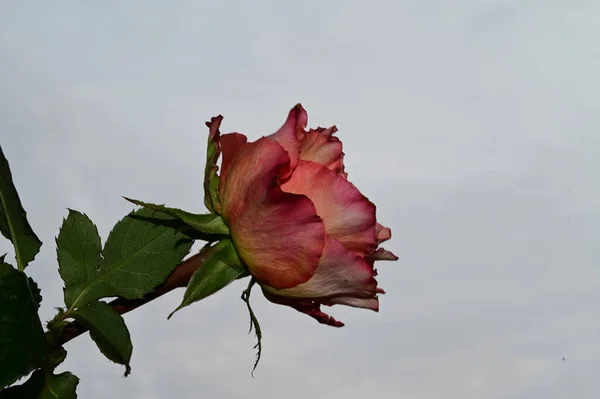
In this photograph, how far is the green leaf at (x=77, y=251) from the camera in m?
0.74

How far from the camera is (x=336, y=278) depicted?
73cm

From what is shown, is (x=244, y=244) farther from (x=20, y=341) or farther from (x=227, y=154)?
(x=20, y=341)

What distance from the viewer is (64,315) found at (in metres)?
0.72

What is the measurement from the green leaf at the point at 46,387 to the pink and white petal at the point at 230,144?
0.83 ft

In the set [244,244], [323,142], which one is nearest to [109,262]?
[244,244]

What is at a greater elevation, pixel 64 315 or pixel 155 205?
pixel 155 205

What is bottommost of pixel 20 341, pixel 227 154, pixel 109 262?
pixel 20 341

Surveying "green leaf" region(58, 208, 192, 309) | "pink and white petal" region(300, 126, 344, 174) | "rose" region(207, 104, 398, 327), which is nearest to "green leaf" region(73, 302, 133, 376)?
"green leaf" region(58, 208, 192, 309)

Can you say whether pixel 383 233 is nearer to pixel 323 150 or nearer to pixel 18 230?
pixel 323 150

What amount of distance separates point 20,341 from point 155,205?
0.62 ft

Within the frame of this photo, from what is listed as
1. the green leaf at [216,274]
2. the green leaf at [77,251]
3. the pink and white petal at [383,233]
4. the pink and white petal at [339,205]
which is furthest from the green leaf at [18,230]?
the pink and white petal at [383,233]

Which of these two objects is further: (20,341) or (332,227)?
(332,227)

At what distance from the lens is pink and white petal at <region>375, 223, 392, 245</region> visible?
2.72ft

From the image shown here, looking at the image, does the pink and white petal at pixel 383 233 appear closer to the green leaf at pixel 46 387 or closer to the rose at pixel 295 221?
the rose at pixel 295 221
